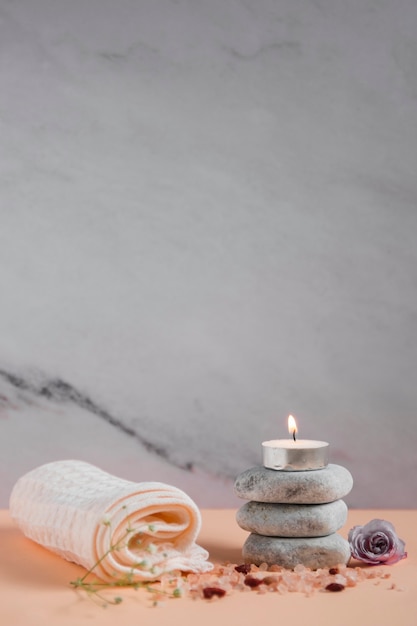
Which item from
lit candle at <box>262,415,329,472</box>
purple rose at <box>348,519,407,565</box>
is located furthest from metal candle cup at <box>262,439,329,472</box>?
purple rose at <box>348,519,407,565</box>

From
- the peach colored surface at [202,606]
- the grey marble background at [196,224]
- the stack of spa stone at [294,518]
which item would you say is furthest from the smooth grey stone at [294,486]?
the grey marble background at [196,224]

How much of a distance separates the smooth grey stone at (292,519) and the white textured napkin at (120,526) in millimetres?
68

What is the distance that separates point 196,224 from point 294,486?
1.77 ft

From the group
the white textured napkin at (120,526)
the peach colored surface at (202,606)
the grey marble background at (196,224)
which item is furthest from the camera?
the grey marble background at (196,224)

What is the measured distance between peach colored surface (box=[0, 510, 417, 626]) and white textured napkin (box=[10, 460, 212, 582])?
0.03m

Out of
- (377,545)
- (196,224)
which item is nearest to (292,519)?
(377,545)

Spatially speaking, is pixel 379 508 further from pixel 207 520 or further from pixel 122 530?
pixel 122 530

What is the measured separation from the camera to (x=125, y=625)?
0.81 m

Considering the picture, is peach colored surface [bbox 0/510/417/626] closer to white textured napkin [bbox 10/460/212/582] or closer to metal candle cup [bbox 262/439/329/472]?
white textured napkin [bbox 10/460/212/582]

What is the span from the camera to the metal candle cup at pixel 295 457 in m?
1.00

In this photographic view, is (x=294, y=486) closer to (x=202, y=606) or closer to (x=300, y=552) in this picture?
(x=300, y=552)

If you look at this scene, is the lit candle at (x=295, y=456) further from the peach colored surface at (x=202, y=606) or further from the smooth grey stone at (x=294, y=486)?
the peach colored surface at (x=202, y=606)

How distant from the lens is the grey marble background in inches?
54.4

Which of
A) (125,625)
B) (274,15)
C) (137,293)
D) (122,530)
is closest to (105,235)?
(137,293)
